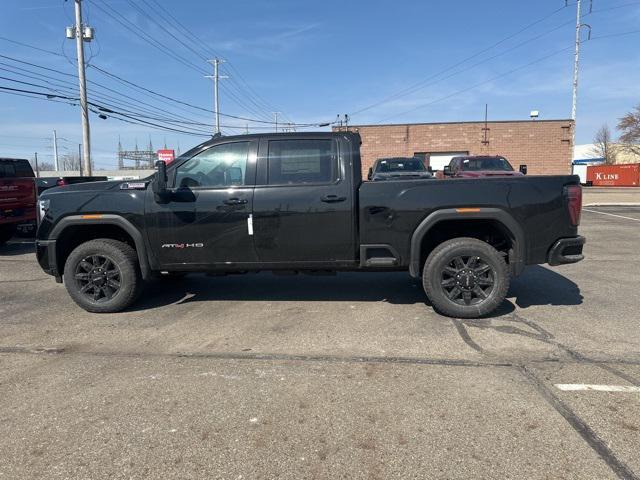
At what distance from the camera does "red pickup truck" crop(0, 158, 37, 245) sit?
1045 cm

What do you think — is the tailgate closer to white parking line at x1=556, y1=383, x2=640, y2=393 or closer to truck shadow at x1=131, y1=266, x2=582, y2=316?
truck shadow at x1=131, y1=266, x2=582, y2=316

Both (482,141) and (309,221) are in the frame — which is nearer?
(309,221)

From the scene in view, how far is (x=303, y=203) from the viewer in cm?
512

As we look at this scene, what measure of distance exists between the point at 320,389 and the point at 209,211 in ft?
8.31

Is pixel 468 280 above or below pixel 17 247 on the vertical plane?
above

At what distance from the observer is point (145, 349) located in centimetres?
441

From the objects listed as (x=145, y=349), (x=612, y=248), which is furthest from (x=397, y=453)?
(x=612, y=248)

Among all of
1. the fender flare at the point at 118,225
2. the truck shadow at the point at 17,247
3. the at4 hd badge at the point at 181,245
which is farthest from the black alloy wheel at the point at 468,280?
the truck shadow at the point at 17,247

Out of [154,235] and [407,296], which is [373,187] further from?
[154,235]

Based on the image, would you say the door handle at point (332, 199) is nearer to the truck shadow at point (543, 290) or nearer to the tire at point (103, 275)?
the tire at point (103, 275)

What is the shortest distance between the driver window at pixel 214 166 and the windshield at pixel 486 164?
1125cm

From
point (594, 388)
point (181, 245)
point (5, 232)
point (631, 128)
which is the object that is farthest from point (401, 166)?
point (631, 128)

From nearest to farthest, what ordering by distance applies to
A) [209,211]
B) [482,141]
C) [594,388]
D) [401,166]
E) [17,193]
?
1. [594,388]
2. [209,211]
3. [17,193]
4. [401,166]
5. [482,141]

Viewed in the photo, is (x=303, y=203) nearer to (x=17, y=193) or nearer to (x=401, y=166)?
(x=17, y=193)
